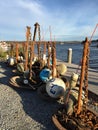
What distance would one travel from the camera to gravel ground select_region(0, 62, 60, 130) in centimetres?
606

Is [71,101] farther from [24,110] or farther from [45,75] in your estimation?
[45,75]

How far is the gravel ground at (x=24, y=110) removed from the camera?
6.06m

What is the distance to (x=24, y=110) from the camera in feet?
23.3

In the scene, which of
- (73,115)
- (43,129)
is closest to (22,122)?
(43,129)

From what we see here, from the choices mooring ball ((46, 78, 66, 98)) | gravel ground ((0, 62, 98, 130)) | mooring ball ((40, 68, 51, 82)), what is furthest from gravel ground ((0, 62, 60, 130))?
mooring ball ((40, 68, 51, 82))

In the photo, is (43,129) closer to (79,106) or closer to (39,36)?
(79,106)

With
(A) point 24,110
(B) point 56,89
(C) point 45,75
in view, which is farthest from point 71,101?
(C) point 45,75

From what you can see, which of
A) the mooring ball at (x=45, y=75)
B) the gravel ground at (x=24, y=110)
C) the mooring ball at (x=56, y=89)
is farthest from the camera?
the mooring ball at (x=45, y=75)

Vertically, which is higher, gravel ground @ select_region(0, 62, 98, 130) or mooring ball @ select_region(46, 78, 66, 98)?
mooring ball @ select_region(46, 78, 66, 98)

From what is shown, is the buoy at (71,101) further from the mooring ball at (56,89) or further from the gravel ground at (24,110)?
the mooring ball at (56,89)

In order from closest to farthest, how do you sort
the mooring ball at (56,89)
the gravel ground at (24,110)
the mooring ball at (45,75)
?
the gravel ground at (24,110)
the mooring ball at (56,89)
the mooring ball at (45,75)

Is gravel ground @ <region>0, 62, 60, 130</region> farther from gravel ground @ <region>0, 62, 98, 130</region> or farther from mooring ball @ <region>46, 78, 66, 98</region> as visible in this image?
mooring ball @ <region>46, 78, 66, 98</region>

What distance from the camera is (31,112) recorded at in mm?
6949

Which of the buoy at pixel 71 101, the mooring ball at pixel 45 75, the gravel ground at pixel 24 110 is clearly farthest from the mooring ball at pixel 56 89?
the mooring ball at pixel 45 75
